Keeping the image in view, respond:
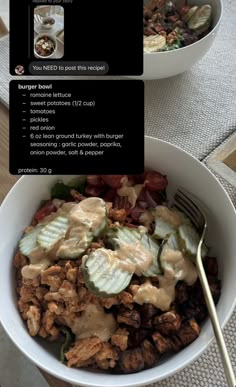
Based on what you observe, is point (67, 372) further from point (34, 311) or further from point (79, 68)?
point (79, 68)

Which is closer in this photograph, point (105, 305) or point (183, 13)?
point (105, 305)

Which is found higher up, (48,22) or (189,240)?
(48,22)

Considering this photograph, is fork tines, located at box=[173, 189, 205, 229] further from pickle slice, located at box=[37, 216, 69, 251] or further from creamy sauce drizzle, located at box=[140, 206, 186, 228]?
pickle slice, located at box=[37, 216, 69, 251]

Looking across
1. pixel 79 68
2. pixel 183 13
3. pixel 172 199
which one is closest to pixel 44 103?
pixel 79 68

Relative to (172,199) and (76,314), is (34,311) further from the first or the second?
(172,199)

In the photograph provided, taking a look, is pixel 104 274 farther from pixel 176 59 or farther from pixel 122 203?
pixel 176 59

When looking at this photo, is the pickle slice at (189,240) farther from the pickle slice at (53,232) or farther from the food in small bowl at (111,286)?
the pickle slice at (53,232)

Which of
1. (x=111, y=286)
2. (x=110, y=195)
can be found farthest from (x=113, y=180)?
(x=111, y=286)

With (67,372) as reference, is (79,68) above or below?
above
